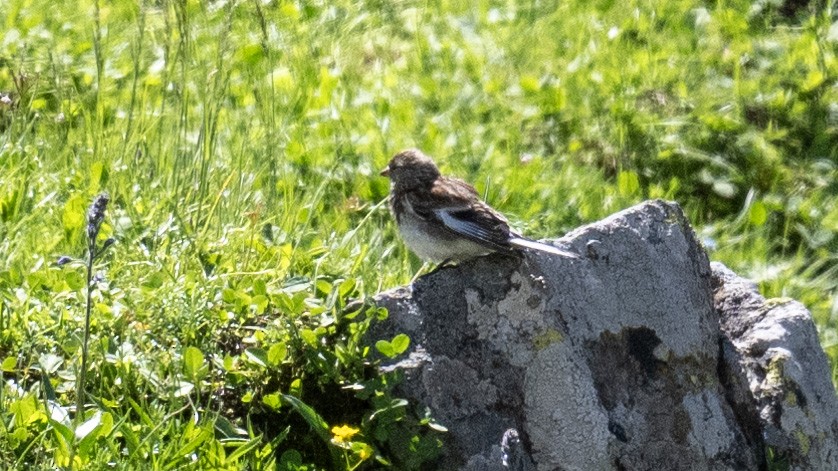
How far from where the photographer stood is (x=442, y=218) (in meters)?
Result: 4.61

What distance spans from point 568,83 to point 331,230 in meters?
2.38

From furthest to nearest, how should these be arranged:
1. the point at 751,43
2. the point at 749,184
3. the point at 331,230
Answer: the point at 751,43 → the point at 749,184 → the point at 331,230

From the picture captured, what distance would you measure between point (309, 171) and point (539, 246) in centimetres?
212

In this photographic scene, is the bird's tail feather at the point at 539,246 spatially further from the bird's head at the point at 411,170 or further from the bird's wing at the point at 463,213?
the bird's head at the point at 411,170

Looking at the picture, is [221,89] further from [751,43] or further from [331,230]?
[751,43]

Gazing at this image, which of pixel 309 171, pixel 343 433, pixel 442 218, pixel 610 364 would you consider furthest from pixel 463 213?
pixel 309 171

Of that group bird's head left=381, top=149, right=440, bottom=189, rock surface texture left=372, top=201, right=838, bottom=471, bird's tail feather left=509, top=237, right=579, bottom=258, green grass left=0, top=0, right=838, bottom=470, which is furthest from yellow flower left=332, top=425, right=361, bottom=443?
bird's head left=381, top=149, right=440, bottom=189

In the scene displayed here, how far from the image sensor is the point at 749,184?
7.07 metres

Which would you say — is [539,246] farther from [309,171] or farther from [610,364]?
[309,171]

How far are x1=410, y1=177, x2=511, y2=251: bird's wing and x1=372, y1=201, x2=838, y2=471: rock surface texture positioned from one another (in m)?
0.08

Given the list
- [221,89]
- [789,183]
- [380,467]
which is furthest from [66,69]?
[789,183]

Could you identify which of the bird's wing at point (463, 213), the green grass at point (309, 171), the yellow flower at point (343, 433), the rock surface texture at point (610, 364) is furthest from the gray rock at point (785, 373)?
the yellow flower at point (343, 433)

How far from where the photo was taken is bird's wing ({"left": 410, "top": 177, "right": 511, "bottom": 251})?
433 cm

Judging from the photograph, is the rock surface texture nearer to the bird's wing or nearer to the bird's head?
the bird's wing
